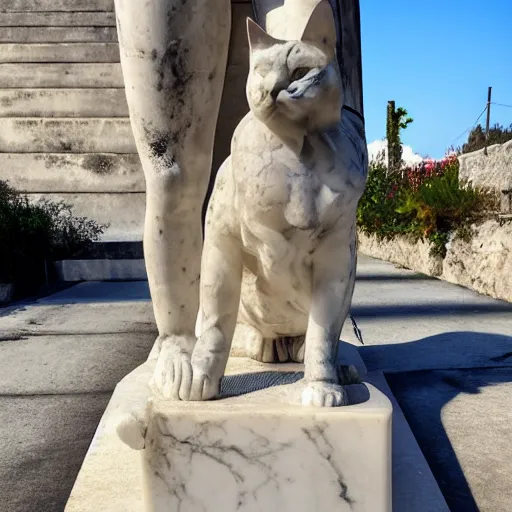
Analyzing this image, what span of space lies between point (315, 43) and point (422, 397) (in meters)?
1.19

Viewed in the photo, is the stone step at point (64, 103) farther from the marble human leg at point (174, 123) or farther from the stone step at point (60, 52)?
the marble human leg at point (174, 123)

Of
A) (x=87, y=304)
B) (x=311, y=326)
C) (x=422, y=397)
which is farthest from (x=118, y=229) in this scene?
(x=311, y=326)

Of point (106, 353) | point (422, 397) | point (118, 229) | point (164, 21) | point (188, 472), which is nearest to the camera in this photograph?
point (188, 472)

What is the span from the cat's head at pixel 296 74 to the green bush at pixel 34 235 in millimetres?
3520

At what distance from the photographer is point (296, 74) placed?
1007 millimetres

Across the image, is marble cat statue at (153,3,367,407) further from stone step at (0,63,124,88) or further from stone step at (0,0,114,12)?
stone step at (0,0,114,12)

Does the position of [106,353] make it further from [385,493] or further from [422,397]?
[385,493]

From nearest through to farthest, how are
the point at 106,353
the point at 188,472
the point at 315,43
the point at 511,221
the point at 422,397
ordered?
the point at 315,43 → the point at 188,472 → the point at 422,397 → the point at 106,353 → the point at 511,221

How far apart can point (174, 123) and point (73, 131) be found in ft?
17.5

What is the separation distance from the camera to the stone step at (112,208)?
5984 millimetres

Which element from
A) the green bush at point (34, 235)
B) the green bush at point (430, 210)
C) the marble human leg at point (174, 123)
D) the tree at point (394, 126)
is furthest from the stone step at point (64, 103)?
the tree at point (394, 126)

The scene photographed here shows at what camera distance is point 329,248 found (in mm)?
1135

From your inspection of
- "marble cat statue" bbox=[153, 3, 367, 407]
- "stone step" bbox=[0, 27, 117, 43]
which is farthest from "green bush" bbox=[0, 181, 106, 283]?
"marble cat statue" bbox=[153, 3, 367, 407]

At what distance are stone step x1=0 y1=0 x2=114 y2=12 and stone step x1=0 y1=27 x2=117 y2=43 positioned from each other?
0.38 meters
